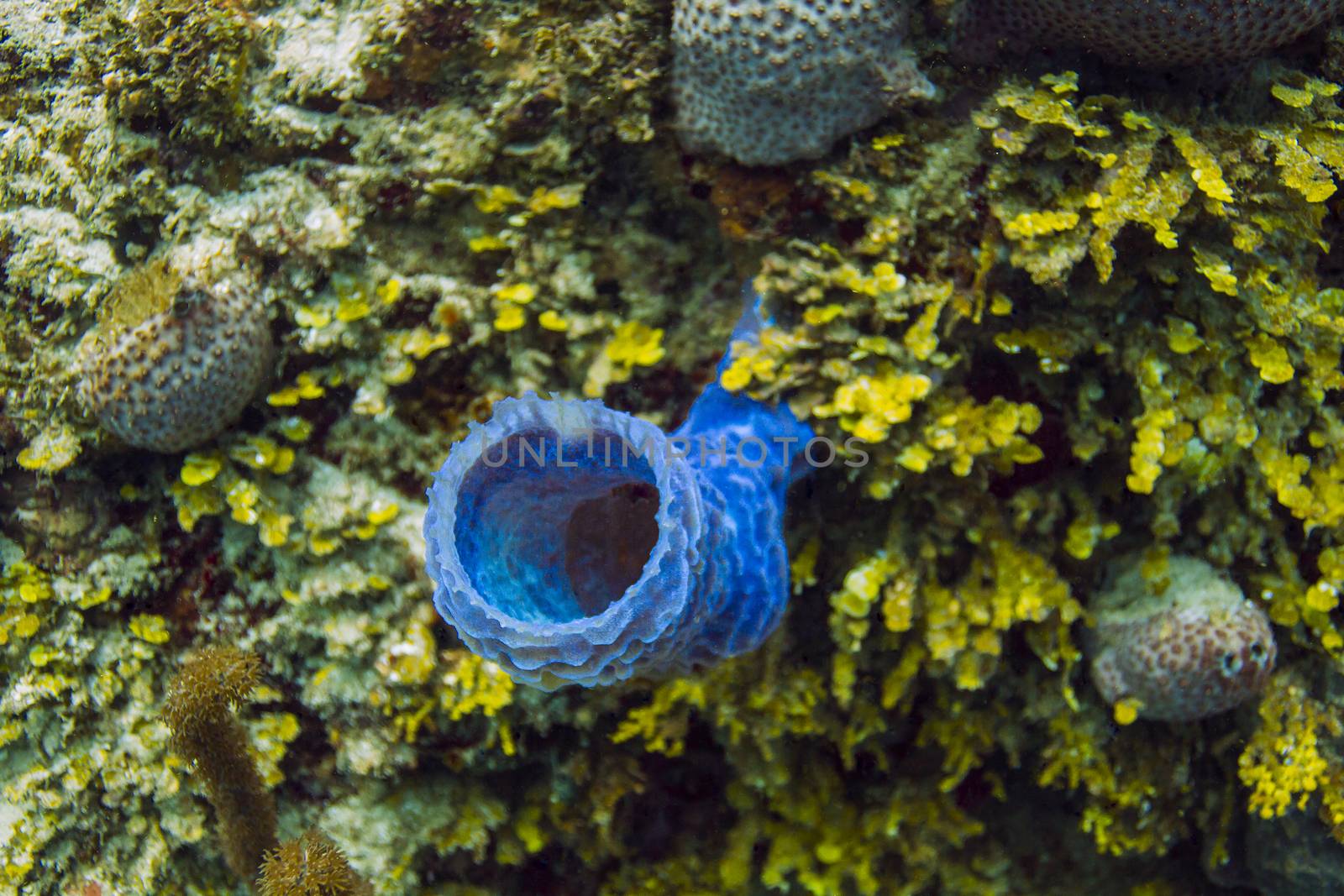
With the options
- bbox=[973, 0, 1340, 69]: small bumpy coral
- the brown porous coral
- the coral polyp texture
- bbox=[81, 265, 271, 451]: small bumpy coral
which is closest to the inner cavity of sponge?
the brown porous coral

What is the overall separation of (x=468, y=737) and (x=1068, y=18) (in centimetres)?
305

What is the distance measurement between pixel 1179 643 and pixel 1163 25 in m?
1.88

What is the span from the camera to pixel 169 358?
2.77 meters

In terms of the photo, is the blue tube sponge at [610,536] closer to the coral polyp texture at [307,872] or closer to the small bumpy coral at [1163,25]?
the coral polyp texture at [307,872]

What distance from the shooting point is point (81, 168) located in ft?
10.3

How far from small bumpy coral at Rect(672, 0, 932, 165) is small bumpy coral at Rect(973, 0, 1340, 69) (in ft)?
1.23

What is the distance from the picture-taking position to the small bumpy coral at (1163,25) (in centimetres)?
243

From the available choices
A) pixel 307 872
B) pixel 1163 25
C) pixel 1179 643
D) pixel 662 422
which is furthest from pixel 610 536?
pixel 1163 25

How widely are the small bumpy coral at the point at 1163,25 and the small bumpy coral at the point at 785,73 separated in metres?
0.37

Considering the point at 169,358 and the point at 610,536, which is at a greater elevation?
the point at 169,358

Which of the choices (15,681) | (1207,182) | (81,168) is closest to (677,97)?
(1207,182)

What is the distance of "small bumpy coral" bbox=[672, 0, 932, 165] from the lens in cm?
253

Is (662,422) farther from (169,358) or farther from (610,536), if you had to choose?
(169,358)

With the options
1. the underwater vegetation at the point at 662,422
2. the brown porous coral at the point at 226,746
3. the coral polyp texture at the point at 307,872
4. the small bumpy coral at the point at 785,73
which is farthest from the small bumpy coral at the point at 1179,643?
the brown porous coral at the point at 226,746
